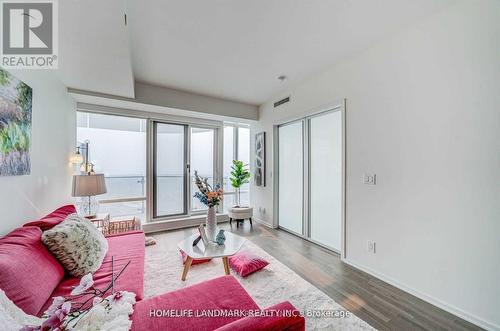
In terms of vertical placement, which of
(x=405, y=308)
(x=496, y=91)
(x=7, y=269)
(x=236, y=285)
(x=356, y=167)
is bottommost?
(x=405, y=308)

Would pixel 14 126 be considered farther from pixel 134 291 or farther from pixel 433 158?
pixel 433 158

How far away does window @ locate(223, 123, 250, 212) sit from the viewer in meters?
4.98

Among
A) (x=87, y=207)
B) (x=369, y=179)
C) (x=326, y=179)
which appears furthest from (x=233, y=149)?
(x=369, y=179)

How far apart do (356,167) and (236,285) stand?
1.99m

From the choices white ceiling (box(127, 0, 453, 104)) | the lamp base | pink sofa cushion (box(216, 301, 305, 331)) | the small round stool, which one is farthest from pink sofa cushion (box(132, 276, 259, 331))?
the small round stool

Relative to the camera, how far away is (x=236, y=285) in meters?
1.47

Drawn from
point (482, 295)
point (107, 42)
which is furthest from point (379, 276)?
point (107, 42)

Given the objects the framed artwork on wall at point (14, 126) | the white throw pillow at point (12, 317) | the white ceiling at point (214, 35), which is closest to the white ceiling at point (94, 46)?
the white ceiling at point (214, 35)

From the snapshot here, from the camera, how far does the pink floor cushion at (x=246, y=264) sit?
233 cm

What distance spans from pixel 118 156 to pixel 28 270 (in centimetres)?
303

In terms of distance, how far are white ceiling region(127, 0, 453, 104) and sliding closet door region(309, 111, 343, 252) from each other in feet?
2.82

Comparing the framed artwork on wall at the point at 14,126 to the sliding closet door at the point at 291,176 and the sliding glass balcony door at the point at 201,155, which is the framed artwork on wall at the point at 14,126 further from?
the sliding closet door at the point at 291,176

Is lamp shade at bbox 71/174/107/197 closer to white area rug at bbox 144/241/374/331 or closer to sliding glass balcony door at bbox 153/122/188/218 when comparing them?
white area rug at bbox 144/241/374/331

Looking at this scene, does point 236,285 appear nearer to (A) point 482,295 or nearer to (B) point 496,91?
(A) point 482,295
